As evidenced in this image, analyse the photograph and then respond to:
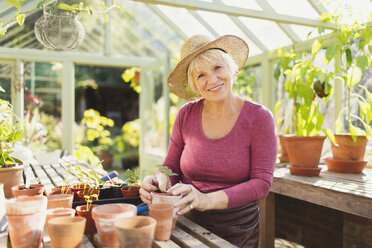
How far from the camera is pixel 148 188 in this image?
1305 millimetres

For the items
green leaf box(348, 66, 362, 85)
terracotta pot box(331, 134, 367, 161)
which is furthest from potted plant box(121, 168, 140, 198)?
green leaf box(348, 66, 362, 85)

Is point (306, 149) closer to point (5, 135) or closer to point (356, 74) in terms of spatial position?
point (356, 74)

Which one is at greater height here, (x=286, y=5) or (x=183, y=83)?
(x=286, y=5)

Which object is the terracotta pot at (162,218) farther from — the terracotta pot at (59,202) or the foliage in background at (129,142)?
the foliage in background at (129,142)

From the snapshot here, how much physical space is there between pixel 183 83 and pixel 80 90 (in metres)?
7.05

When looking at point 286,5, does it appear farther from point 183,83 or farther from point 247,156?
point 247,156

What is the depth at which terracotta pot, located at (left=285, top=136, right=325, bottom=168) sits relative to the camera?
247 cm

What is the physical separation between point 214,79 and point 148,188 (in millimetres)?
575

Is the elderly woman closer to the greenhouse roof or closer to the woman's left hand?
the woman's left hand

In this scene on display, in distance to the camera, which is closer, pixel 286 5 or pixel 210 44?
pixel 210 44

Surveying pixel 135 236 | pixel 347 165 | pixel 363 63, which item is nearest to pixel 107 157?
pixel 347 165

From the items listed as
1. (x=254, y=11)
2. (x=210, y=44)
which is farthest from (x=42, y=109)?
(x=210, y=44)

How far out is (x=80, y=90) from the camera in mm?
8336

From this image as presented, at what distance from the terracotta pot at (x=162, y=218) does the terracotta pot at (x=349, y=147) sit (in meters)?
1.93
